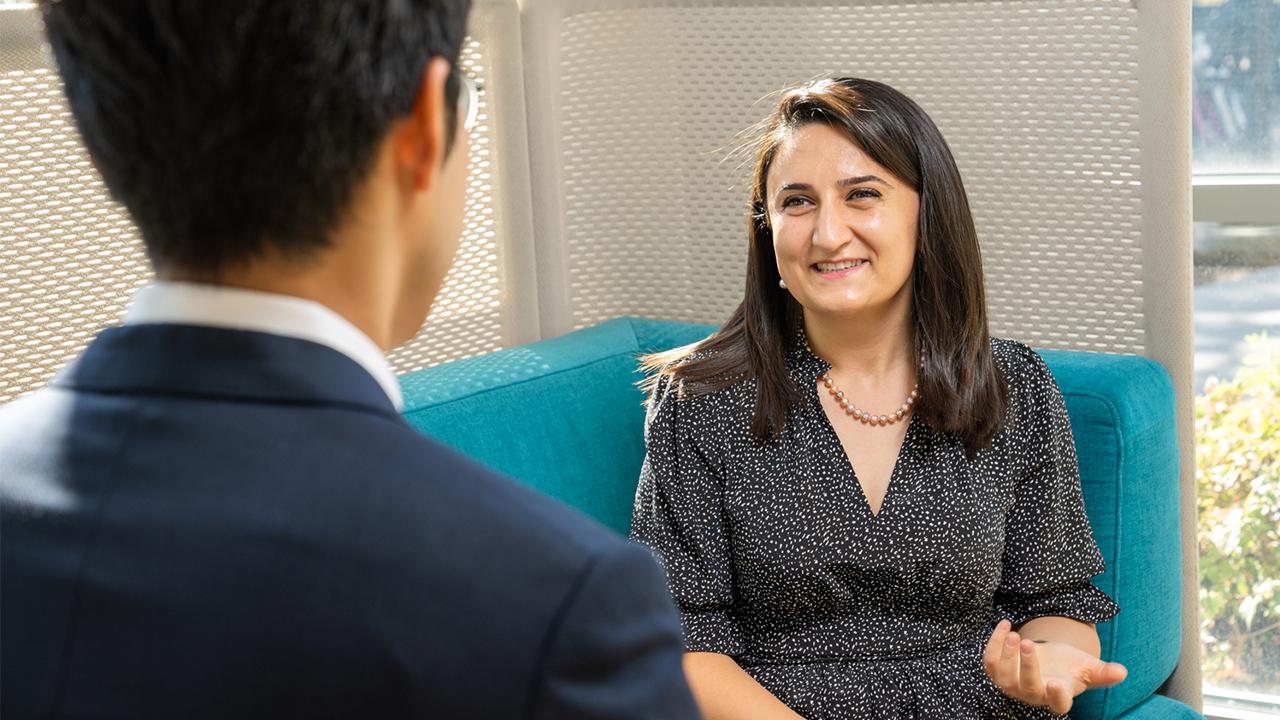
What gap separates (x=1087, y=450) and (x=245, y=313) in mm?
1609

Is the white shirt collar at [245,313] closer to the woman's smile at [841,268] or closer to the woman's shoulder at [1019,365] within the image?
the woman's smile at [841,268]

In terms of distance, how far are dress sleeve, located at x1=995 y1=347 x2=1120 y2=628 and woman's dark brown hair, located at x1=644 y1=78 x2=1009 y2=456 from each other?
54 millimetres

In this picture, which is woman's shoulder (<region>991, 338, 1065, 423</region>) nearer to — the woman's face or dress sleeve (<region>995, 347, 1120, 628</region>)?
dress sleeve (<region>995, 347, 1120, 628</region>)

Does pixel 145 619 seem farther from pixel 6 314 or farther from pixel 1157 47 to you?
pixel 1157 47

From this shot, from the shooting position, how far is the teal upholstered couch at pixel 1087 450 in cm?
200

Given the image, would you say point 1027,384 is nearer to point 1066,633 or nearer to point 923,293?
point 923,293

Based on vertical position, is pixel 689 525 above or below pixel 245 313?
below

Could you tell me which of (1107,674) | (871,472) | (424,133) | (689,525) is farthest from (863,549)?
(424,133)

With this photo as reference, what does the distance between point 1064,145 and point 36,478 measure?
6.03ft

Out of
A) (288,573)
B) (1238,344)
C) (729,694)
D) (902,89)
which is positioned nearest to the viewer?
(288,573)

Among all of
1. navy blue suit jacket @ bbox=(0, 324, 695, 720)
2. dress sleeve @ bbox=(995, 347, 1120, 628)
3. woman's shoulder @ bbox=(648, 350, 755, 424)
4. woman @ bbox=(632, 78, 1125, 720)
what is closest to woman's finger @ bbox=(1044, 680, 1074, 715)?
woman @ bbox=(632, 78, 1125, 720)

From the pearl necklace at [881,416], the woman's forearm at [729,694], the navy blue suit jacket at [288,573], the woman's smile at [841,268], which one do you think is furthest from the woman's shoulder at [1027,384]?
the navy blue suit jacket at [288,573]

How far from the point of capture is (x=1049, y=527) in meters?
1.92

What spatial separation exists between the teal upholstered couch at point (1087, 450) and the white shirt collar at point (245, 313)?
1368mm
